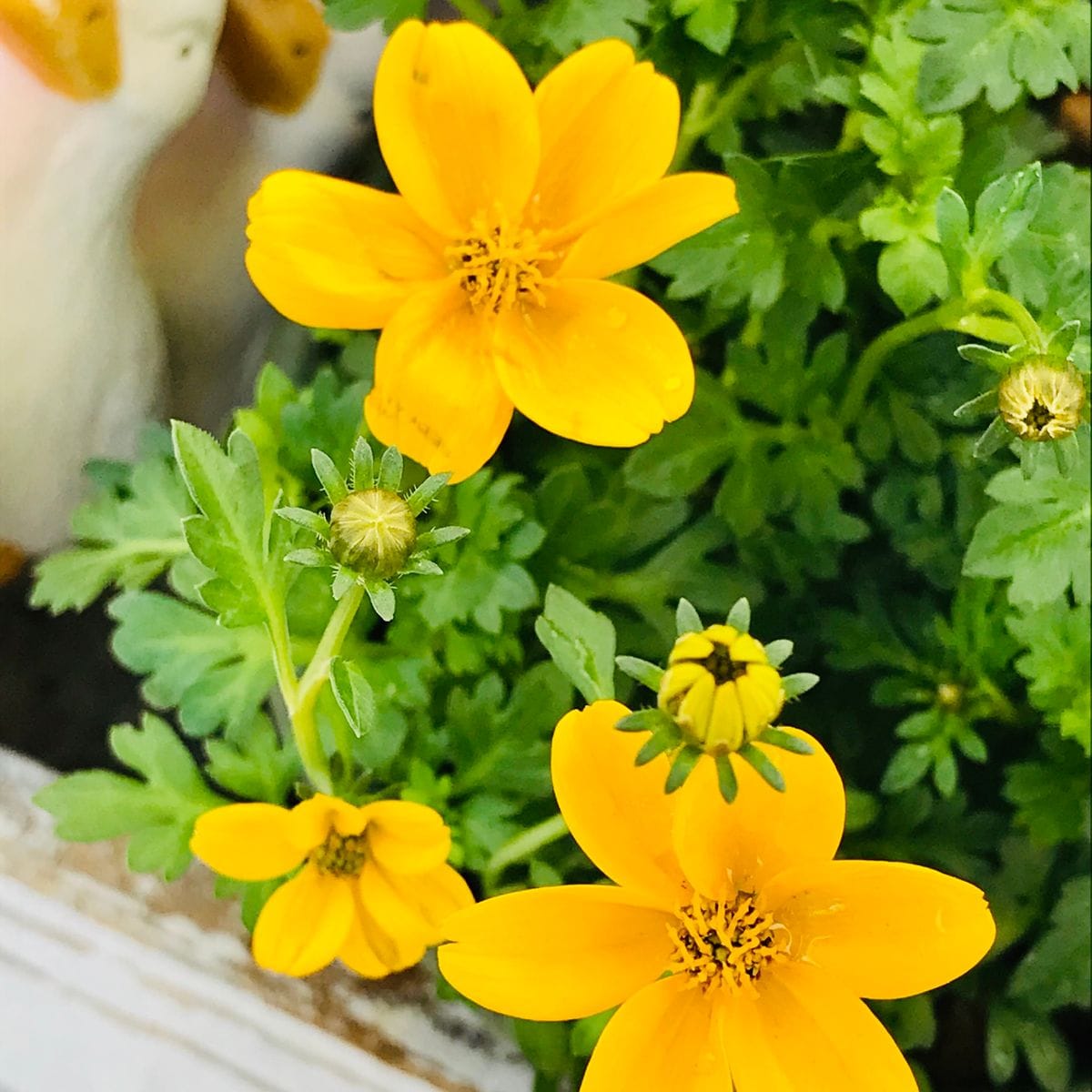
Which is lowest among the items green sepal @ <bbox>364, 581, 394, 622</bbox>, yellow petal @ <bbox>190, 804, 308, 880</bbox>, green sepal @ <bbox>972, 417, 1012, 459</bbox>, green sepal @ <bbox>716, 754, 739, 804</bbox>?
yellow petal @ <bbox>190, 804, 308, 880</bbox>

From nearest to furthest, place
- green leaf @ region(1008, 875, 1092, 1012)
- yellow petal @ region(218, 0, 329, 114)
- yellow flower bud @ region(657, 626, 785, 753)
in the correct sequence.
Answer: yellow flower bud @ region(657, 626, 785, 753) < yellow petal @ region(218, 0, 329, 114) < green leaf @ region(1008, 875, 1092, 1012)

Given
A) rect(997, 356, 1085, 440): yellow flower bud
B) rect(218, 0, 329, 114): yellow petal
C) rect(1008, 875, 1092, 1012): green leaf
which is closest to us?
rect(997, 356, 1085, 440): yellow flower bud

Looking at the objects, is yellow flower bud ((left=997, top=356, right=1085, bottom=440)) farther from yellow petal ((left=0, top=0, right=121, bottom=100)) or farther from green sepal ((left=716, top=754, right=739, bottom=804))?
yellow petal ((left=0, top=0, right=121, bottom=100))

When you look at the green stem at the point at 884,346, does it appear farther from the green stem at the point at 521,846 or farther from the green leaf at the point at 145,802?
the green leaf at the point at 145,802

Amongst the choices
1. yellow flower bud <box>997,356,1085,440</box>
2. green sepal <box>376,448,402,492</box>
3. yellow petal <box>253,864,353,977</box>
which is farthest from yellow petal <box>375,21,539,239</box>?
yellow petal <box>253,864,353,977</box>

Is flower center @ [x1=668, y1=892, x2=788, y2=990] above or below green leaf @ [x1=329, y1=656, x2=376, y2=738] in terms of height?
below

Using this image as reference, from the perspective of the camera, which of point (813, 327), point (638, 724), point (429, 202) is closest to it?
point (638, 724)

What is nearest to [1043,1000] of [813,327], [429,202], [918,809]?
[918,809]

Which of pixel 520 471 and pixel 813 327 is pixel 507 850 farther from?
pixel 813 327
